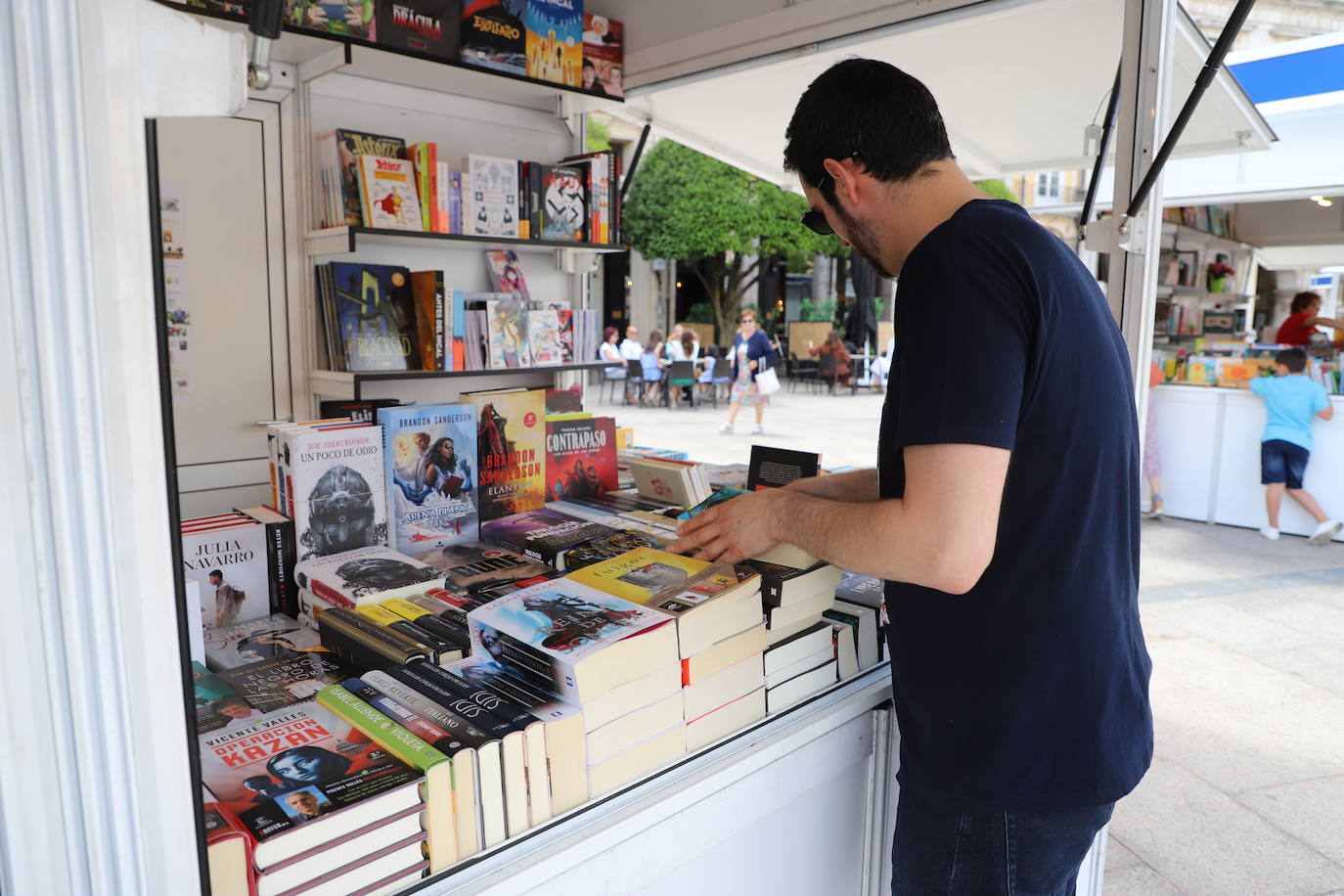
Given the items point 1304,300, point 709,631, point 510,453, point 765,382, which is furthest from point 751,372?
point 709,631

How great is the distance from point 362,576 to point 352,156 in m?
1.77

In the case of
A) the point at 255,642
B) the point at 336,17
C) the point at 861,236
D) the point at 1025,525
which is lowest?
the point at 255,642

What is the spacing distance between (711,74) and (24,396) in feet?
11.3

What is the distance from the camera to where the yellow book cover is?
145 cm

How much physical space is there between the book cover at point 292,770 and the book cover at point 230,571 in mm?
645

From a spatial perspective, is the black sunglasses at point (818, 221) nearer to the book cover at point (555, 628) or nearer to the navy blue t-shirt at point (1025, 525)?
the navy blue t-shirt at point (1025, 525)

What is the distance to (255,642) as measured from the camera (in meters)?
1.74

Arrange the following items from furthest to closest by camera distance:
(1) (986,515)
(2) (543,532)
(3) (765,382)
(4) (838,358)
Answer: (4) (838,358) < (3) (765,382) < (2) (543,532) < (1) (986,515)

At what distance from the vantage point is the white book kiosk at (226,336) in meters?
0.59

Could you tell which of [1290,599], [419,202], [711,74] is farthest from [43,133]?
[1290,599]

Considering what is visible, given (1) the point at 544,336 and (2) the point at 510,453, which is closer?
(2) the point at 510,453

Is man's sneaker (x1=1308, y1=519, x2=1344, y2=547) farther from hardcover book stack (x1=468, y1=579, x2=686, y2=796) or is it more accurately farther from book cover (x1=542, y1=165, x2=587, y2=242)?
hardcover book stack (x1=468, y1=579, x2=686, y2=796)

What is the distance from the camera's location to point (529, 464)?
2.54m

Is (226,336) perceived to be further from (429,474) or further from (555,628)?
(555,628)
